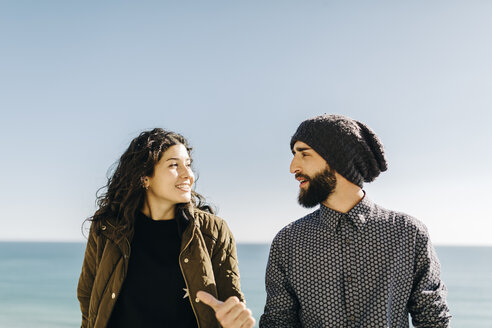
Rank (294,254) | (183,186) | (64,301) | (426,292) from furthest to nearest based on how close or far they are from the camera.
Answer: (64,301) < (183,186) < (294,254) < (426,292)

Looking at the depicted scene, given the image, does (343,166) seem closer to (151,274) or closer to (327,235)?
(327,235)

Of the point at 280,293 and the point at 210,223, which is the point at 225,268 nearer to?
the point at 210,223

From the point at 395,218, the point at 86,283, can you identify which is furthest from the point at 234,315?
the point at 86,283

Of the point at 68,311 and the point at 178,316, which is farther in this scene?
the point at 68,311

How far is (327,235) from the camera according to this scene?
2.77 meters

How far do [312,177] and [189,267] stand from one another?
956mm

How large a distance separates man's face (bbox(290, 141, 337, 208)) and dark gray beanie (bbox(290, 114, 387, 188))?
4 cm

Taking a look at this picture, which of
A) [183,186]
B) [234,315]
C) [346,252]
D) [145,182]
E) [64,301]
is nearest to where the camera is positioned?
[234,315]

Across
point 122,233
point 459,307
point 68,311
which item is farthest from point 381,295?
point 459,307

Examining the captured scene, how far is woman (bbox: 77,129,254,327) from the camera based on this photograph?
295 centimetres

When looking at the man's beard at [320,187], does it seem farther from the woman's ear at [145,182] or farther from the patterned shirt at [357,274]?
the woman's ear at [145,182]

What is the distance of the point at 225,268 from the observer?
10.3 feet

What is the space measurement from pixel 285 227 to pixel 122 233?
1092 mm

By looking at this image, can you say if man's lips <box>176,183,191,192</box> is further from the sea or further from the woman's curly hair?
the sea
